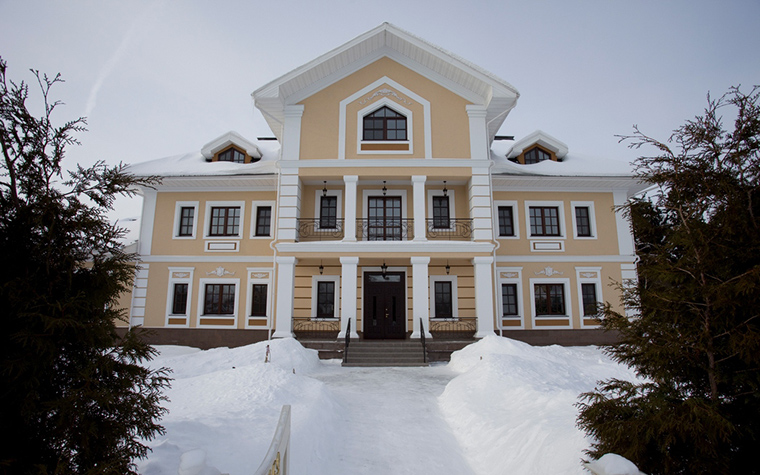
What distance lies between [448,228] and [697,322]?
13.9m

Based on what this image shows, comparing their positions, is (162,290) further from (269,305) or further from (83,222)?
(83,222)

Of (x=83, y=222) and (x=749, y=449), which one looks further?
(x=83, y=222)

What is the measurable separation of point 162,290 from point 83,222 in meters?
15.7

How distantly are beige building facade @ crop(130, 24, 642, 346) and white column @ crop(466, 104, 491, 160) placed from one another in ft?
0.14

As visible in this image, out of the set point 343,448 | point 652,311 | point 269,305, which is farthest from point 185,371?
point 652,311

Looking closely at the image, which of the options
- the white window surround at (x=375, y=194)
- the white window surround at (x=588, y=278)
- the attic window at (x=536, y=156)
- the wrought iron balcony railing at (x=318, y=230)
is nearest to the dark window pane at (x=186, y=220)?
the wrought iron balcony railing at (x=318, y=230)

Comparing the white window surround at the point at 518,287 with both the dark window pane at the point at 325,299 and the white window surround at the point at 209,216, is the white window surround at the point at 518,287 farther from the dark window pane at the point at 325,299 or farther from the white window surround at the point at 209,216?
the white window surround at the point at 209,216

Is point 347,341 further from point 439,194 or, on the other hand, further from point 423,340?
point 439,194

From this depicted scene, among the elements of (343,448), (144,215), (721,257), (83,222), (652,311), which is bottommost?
(343,448)

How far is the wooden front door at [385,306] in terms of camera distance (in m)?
16.7

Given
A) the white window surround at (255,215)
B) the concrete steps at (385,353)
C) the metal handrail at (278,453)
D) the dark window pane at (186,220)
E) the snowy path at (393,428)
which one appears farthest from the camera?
the dark window pane at (186,220)

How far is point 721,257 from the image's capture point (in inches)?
132

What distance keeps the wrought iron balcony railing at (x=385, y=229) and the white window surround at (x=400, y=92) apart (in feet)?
8.80

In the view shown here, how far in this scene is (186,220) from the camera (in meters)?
18.2
